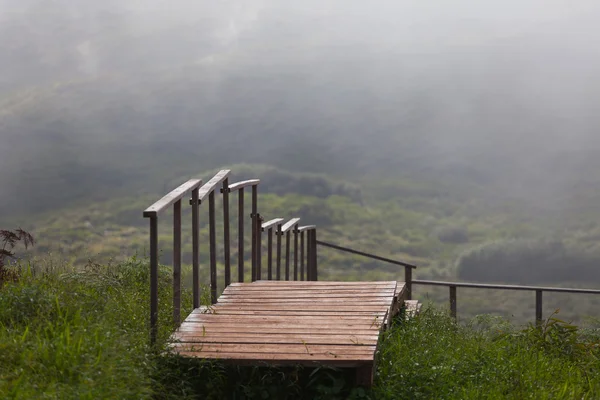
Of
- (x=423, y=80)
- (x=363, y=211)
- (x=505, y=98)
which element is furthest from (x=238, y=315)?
(x=423, y=80)

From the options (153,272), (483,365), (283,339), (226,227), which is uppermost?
(226,227)

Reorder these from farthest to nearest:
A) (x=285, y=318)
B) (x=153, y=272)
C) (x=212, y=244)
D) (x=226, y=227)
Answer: (x=226, y=227) → (x=212, y=244) → (x=285, y=318) → (x=153, y=272)

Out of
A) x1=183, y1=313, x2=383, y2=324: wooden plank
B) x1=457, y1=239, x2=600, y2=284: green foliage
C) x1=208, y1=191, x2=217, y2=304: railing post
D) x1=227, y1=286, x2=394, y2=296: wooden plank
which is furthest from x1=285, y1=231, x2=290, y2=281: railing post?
x1=457, y1=239, x2=600, y2=284: green foliage

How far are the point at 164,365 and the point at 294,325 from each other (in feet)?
3.88

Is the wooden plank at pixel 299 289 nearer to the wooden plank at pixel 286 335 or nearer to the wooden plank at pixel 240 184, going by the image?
the wooden plank at pixel 240 184

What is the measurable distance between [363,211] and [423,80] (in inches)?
915

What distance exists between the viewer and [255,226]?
8.19 metres

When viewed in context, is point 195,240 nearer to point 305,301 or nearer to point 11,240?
point 305,301

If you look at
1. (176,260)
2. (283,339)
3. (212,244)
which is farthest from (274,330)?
(212,244)

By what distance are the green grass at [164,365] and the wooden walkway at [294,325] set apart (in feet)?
0.39

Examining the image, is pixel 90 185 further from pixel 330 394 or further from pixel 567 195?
pixel 330 394

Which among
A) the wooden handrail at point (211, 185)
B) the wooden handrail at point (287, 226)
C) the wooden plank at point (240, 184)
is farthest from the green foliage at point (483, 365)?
the wooden handrail at point (287, 226)

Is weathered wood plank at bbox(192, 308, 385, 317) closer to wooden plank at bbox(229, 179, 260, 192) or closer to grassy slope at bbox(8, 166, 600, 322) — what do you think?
wooden plank at bbox(229, 179, 260, 192)

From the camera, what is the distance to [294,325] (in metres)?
5.39
